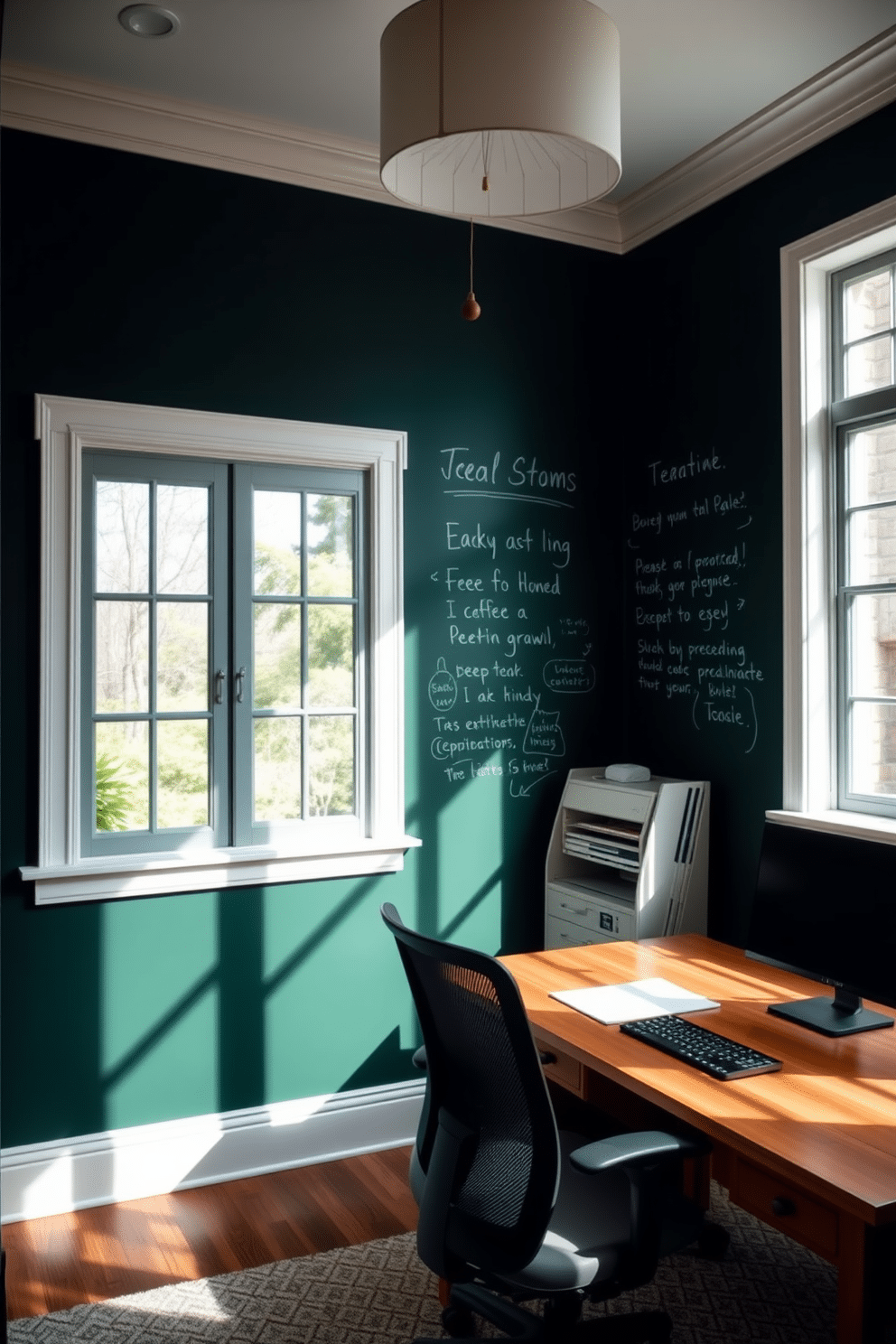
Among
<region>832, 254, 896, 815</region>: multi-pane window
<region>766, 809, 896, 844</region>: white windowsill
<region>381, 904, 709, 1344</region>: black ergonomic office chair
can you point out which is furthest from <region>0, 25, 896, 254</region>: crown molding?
<region>381, 904, 709, 1344</region>: black ergonomic office chair

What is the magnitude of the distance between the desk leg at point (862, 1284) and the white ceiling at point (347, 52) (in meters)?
2.72

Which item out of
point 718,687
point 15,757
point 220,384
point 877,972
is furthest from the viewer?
point 718,687

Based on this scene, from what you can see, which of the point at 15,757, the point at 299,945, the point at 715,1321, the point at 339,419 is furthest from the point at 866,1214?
the point at 339,419

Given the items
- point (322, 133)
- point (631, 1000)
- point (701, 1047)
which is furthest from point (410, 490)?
point (701, 1047)

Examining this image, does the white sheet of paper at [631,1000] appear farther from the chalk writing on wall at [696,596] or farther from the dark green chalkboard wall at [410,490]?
the chalk writing on wall at [696,596]

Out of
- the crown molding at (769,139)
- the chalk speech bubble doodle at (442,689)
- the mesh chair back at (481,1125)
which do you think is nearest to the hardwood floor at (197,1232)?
the mesh chair back at (481,1125)

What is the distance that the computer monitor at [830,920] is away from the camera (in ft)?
7.27

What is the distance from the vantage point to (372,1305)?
100 inches

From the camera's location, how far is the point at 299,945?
11.1 feet

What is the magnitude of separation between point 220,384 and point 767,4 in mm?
1791

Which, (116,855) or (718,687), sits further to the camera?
(718,687)

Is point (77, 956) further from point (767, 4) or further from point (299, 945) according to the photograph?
point (767, 4)

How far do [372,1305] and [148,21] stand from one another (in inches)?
126

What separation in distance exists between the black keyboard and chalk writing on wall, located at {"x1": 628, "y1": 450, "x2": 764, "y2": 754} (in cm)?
131
